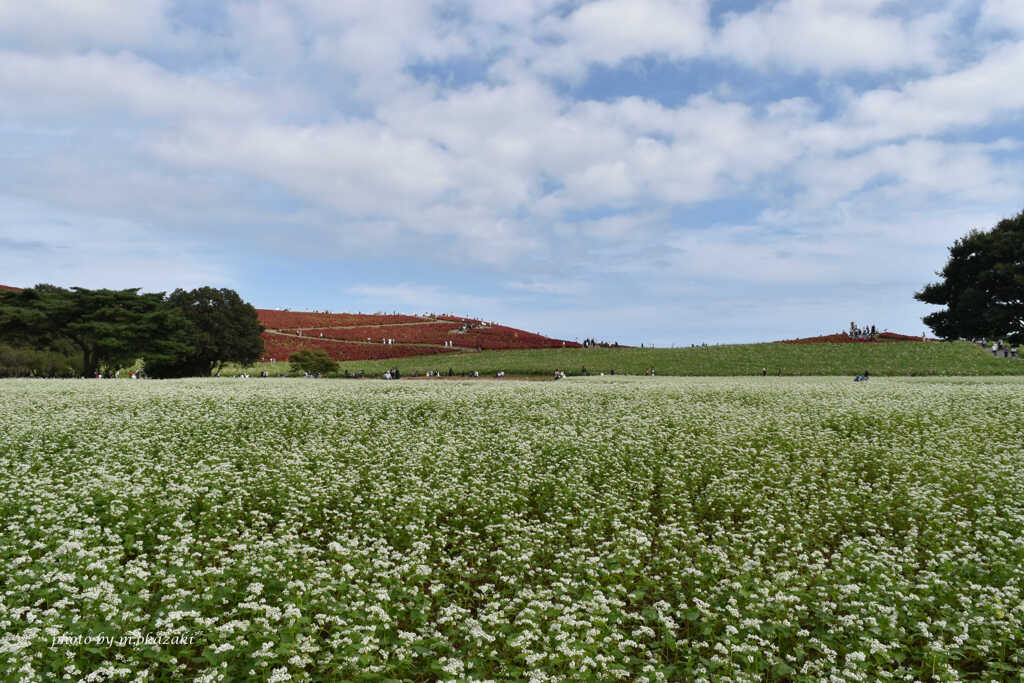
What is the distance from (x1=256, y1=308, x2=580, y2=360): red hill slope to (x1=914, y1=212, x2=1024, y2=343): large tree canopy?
5532cm

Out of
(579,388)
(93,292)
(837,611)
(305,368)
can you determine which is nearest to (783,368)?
(579,388)

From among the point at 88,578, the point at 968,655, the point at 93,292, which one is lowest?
the point at 968,655

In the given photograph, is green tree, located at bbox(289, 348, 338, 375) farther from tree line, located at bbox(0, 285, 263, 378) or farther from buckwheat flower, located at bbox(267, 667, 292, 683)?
buckwheat flower, located at bbox(267, 667, 292, 683)

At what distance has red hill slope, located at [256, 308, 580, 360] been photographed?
9031 cm

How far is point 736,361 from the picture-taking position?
237 feet

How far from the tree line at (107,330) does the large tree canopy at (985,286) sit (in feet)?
245

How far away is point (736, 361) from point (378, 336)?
61.3 metres

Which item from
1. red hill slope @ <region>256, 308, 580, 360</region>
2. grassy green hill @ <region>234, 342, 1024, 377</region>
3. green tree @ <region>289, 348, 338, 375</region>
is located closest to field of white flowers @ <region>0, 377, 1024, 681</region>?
green tree @ <region>289, 348, 338, 375</region>

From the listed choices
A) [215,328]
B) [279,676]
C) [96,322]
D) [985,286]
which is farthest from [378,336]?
[279,676]

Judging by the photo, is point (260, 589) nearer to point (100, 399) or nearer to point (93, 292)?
point (100, 399)

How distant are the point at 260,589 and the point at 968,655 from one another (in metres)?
10.1

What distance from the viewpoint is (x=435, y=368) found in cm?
7525

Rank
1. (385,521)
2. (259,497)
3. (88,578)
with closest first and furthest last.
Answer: (88,578) → (385,521) → (259,497)

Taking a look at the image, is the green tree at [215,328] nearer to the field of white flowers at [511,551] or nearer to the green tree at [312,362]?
the green tree at [312,362]
